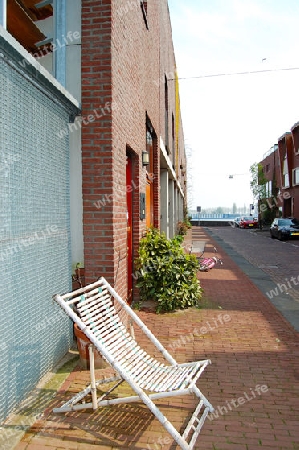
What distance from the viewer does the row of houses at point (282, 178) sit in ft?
108

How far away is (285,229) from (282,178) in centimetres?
1452

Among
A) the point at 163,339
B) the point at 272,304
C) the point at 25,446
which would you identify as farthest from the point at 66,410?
the point at 272,304

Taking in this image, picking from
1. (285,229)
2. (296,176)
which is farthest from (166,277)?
(296,176)

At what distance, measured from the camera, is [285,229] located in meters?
24.8

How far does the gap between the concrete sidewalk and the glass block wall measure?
1.35 ft

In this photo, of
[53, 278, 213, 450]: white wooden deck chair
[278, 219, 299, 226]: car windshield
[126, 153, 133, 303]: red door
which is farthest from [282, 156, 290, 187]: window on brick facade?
[53, 278, 213, 450]: white wooden deck chair

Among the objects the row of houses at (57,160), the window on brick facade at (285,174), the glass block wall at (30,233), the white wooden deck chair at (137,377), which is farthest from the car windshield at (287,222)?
the white wooden deck chair at (137,377)

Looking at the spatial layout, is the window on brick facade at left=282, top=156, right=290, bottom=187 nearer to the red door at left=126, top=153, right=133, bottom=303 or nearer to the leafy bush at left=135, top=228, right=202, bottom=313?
the leafy bush at left=135, top=228, right=202, bottom=313

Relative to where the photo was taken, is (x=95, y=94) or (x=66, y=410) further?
(x=95, y=94)

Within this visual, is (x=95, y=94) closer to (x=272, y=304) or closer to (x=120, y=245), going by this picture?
(x=120, y=245)

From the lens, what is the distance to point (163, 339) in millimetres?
5031

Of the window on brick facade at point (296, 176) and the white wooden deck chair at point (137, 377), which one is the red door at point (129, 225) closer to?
the white wooden deck chair at point (137, 377)

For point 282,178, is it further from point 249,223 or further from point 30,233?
point 30,233

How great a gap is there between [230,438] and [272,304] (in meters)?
4.48
